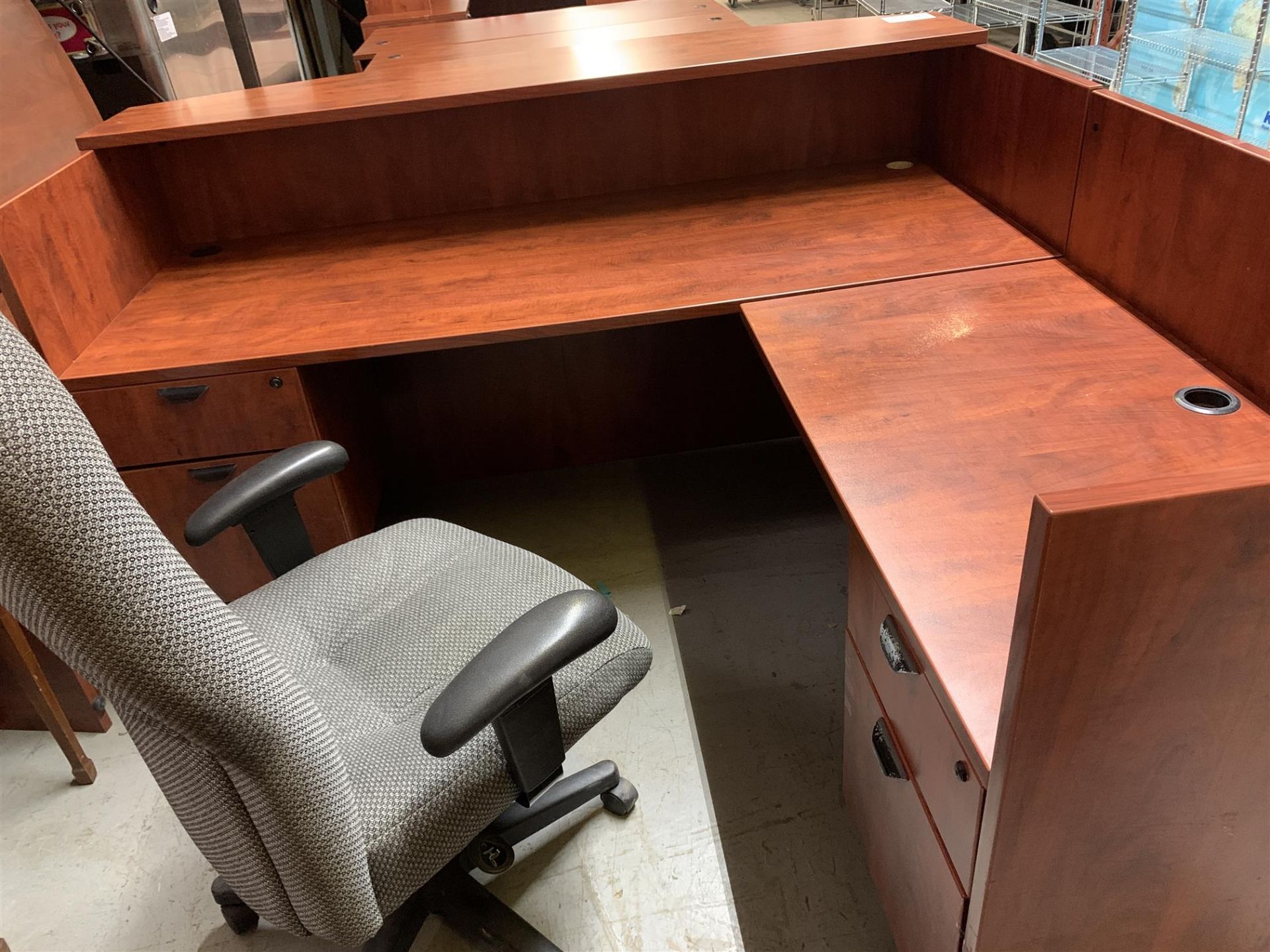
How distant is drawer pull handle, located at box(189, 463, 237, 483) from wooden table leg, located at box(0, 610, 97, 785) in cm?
41

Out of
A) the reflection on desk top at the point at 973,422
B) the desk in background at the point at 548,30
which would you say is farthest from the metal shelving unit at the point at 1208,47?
the reflection on desk top at the point at 973,422

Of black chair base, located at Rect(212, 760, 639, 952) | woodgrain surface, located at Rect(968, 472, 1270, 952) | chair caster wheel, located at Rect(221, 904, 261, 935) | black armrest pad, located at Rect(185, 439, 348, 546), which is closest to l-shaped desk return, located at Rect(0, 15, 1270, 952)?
woodgrain surface, located at Rect(968, 472, 1270, 952)

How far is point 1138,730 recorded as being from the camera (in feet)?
Answer: 2.26

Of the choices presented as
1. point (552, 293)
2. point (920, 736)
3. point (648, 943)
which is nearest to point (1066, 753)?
point (920, 736)

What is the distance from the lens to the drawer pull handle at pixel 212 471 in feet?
5.24

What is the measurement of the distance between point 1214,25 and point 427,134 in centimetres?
238

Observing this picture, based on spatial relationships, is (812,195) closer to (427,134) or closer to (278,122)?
(427,134)

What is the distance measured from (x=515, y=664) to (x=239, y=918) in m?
0.82

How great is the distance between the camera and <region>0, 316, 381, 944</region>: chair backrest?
58 centimetres

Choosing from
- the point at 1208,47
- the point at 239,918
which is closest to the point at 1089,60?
the point at 1208,47

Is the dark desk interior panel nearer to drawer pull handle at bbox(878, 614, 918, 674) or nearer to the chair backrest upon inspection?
drawer pull handle at bbox(878, 614, 918, 674)

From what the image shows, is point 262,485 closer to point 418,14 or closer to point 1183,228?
point 1183,228

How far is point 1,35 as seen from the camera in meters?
1.86

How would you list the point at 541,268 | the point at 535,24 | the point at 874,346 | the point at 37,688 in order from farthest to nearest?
the point at 535,24, the point at 541,268, the point at 37,688, the point at 874,346
